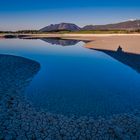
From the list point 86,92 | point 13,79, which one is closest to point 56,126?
point 86,92

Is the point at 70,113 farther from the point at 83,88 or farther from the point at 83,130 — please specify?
the point at 83,88

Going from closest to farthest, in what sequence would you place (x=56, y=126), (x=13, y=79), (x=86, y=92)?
(x=56, y=126) → (x=86, y=92) → (x=13, y=79)

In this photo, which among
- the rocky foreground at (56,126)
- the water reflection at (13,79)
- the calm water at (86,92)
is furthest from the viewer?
the water reflection at (13,79)

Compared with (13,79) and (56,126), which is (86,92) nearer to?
(56,126)

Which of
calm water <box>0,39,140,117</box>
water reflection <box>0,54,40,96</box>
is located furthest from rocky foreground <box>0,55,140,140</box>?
water reflection <box>0,54,40,96</box>

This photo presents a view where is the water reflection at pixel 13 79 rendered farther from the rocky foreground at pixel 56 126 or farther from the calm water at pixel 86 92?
the rocky foreground at pixel 56 126

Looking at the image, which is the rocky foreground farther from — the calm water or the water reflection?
the water reflection

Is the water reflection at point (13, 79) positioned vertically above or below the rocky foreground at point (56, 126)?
above

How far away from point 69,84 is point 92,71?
4419 mm

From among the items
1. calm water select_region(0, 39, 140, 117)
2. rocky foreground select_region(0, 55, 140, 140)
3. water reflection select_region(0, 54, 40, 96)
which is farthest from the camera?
water reflection select_region(0, 54, 40, 96)

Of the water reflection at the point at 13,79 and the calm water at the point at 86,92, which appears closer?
the calm water at the point at 86,92

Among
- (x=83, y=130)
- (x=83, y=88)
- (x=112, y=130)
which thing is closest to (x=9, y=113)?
(x=83, y=130)

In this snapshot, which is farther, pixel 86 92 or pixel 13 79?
pixel 13 79

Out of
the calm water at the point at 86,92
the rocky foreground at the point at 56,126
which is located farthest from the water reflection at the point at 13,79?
the rocky foreground at the point at 56,126
